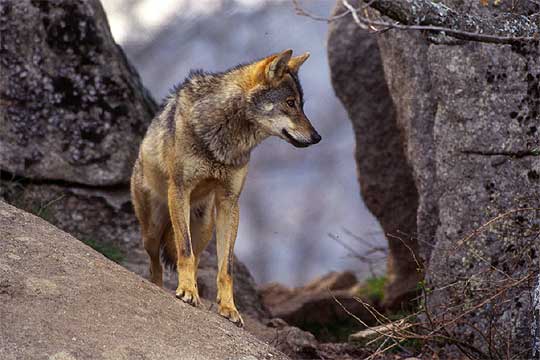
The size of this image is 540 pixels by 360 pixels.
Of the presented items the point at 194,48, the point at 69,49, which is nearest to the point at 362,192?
the point at 69,49

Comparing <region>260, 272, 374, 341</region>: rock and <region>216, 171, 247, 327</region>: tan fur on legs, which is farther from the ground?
<region>216, 171, 247, 327</region>: tan fur on legs

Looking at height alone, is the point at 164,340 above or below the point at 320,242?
above

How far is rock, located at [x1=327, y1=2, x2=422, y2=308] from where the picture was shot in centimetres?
1187

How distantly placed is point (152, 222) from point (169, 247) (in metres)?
0.29

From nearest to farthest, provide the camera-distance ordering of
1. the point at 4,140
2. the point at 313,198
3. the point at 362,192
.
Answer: the point at 4,140
the point at 362,192
the point at 313,198

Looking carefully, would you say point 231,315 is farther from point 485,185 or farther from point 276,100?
point 485,185

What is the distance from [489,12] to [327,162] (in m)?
16.4

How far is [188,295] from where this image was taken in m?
7.64

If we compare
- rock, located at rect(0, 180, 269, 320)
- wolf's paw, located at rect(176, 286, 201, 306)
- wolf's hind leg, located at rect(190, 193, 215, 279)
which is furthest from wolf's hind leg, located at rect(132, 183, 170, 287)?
wolf's paw, located at rect(176, 286, 201, 306)

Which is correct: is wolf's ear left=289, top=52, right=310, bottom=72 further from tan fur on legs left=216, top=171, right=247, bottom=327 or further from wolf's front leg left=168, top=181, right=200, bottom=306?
wolf's front leg left=168, top=181, right=200, bottom=306

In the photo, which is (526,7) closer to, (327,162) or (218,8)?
(218,8)

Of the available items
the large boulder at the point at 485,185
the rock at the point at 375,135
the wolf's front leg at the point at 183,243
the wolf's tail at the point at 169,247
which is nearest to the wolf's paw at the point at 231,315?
the wolf's front leg at the point at 183,243

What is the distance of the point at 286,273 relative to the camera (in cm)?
2355

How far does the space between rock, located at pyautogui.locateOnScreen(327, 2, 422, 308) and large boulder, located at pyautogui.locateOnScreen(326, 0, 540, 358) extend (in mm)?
2823
